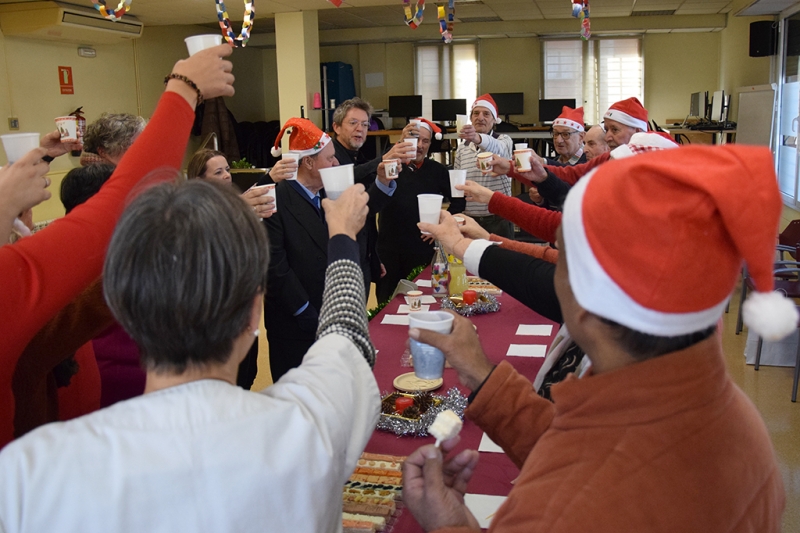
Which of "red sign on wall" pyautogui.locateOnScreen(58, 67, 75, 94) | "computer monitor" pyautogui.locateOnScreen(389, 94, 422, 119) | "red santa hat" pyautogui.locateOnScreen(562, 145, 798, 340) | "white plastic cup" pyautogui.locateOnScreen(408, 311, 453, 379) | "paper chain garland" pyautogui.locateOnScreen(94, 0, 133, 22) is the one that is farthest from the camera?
"computer monitor" pyautogui.locateOnScreen(389, 94, 422, 119)

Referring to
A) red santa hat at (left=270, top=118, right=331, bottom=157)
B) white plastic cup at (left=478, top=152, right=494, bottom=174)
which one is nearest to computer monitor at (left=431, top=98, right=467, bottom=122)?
white plastic cup at (left=478, top=152, right=494, bottom=174)

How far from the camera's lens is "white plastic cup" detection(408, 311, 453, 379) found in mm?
1525

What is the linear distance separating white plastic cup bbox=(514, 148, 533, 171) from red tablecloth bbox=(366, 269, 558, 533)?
0.72 meters

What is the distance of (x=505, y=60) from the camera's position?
15094 mm

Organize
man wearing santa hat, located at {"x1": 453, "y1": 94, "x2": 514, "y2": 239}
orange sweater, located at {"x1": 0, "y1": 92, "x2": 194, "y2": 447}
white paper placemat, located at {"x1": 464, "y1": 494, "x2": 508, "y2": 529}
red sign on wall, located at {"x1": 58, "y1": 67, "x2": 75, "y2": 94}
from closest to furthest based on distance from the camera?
orange sweater, located at {"x1": 0, "y1": 92, "x2": 194, "y2": 447} → white paper placemat, located at {"x1": 464, "y1": 494, "x2": 508, "y2": 529} → man wearing santa hat, located at {"x1": 453, "y1": 94, "x2": 514, "y2": 239} → red sign on wall, located at {"x1": 58, "y1": 67, "x2": 75, "y2": 94}

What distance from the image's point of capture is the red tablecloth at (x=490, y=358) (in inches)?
72.2

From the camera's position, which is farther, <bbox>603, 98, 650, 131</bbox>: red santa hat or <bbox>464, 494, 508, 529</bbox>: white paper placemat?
<bbox>603, 98, 650, 131</bbox>: red santa hat

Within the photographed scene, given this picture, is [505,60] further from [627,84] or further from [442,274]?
[442,274]

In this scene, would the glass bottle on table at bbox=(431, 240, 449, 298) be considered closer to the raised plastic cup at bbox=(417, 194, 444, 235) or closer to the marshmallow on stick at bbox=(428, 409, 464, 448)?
the raised plastic cup at bbox=(417, 194, 444, 235)

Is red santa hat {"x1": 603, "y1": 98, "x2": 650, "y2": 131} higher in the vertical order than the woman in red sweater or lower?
higher

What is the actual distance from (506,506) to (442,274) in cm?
275

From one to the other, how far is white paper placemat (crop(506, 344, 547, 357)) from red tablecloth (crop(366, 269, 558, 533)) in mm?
27

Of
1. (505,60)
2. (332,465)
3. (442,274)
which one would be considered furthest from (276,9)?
(332,465)

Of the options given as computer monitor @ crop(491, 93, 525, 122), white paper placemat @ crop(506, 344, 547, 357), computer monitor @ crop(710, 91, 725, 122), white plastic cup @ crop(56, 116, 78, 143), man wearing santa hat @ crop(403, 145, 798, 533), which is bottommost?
white paper placemat @ crop(506, 344, 547, 357)
